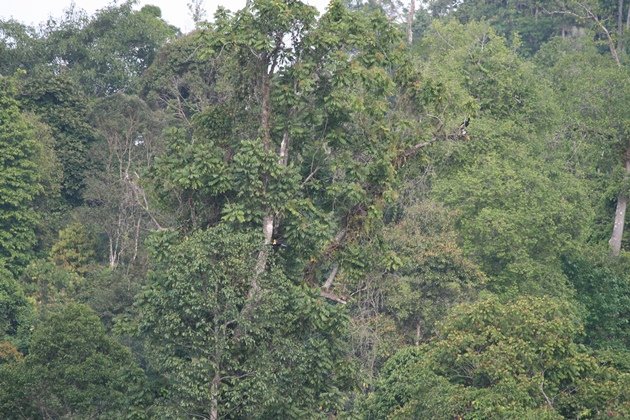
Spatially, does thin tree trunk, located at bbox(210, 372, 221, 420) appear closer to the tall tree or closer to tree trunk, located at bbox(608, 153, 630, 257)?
tree trunk, located at bbox(608, 153, 630, 257)

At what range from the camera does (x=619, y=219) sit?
46.2 metres

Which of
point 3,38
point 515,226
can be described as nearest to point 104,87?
point 3,38

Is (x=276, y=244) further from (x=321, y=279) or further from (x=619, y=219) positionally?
(x=619, y=219)

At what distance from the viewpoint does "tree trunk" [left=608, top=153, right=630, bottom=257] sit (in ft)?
150

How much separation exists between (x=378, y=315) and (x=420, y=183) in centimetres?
606

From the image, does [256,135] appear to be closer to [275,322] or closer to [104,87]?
[275,322]

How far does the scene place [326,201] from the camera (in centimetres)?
2341

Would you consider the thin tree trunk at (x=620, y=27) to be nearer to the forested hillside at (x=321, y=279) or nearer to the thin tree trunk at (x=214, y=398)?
the forested hillside at (x=321, y=279)

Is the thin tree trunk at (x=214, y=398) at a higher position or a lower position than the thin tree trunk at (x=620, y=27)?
lower

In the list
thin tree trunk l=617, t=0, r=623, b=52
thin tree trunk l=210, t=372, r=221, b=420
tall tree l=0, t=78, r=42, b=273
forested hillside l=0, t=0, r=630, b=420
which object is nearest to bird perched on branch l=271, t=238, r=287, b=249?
forested hillside l=0, t=0, r=630, b=420

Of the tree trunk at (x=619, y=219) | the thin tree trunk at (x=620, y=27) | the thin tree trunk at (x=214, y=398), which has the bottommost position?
the thin tree trunk at (x=214, y=398)

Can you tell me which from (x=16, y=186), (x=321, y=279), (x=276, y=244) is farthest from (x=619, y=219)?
(x=276, y=244)

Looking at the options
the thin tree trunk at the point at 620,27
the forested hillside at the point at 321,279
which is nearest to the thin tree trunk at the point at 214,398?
the forested hillside at the point at 321,279

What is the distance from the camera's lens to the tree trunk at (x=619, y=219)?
4566 cm
